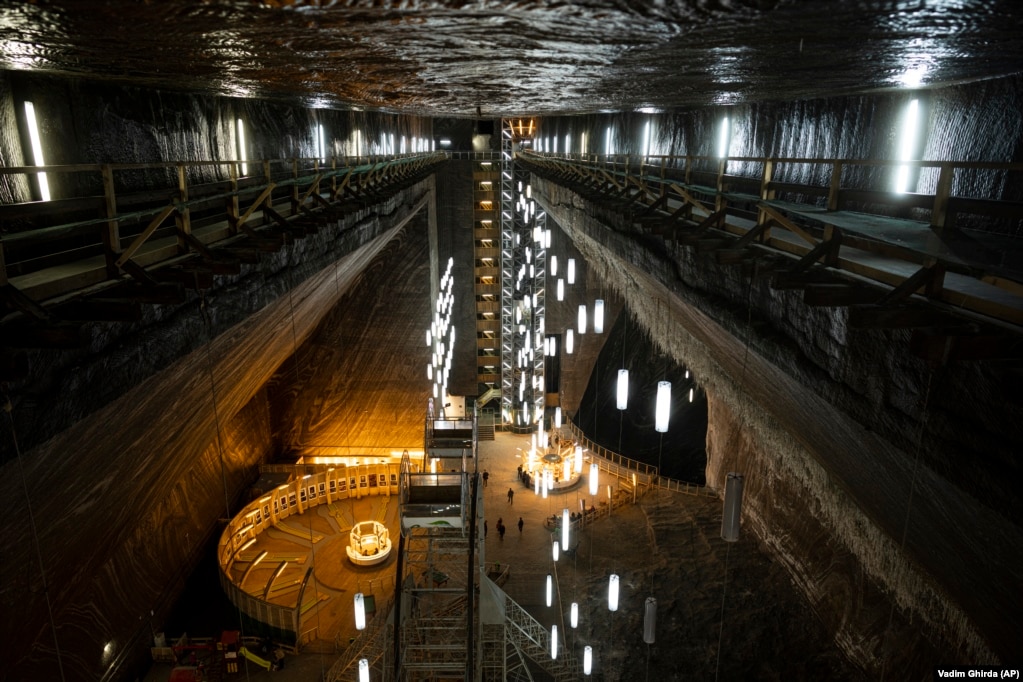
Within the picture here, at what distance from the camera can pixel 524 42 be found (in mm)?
3486

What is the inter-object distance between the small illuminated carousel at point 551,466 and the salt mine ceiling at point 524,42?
11.4 metres

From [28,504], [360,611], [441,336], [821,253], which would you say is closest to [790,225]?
[821,253]

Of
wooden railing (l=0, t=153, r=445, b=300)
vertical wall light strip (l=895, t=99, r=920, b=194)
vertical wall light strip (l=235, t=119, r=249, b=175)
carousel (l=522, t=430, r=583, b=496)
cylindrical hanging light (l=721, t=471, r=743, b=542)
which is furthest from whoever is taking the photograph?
carousel (l=522, t=430, r=583, b=496)

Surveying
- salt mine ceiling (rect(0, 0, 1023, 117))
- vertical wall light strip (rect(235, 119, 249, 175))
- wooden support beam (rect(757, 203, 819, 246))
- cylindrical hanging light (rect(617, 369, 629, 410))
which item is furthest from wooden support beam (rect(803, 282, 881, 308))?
vertical wall light strip (rect(235, 119, 249, 175))

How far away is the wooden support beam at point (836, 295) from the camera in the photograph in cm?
302

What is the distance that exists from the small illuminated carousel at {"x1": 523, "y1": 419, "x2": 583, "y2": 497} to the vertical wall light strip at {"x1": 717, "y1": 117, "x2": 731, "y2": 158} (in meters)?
7.99

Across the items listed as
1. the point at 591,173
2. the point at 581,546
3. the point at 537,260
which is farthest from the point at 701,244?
the point at 537,260

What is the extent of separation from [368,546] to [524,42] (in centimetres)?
1120

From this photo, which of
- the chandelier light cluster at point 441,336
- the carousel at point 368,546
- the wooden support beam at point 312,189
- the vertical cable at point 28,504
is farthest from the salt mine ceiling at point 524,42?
the chandelier light cluster at point 441,336

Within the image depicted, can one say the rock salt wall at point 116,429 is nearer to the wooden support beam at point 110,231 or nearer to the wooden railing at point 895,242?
the wooden support beam at point 110,231

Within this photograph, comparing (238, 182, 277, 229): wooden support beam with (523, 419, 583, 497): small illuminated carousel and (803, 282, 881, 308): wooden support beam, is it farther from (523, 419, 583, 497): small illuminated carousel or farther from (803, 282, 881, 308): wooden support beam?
(523, 419, 583, 497): small illuminated carousel

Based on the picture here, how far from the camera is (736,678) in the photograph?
9.66 metres

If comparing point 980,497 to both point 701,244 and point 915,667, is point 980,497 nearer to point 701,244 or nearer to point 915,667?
point 701,244

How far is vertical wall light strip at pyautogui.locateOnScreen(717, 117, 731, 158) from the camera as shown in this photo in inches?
360
